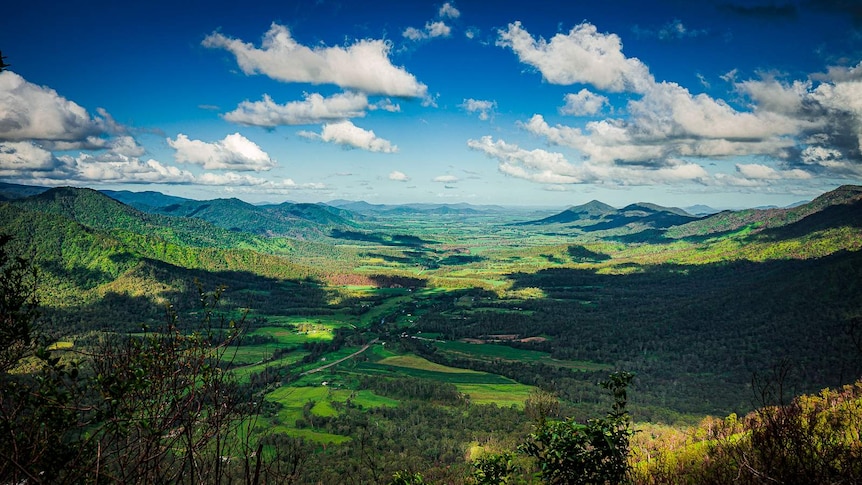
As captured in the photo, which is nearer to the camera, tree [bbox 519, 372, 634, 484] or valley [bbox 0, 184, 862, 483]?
tree [bbox 519, 372, 634, 484]

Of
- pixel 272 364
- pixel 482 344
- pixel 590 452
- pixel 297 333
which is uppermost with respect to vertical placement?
pixel 590 452

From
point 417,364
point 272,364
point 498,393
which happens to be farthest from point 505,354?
point 272,364

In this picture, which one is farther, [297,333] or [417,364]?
[297,333]

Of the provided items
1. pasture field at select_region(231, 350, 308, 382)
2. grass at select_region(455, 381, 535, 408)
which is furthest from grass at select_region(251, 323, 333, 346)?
grass at select_region(455, 381, 535, 408)

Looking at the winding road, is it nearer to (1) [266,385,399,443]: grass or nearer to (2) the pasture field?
(2) the pasture field

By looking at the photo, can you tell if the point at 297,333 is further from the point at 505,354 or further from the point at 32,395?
the point at 32,395

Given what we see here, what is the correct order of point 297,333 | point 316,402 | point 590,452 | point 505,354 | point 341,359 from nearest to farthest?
point 590,452 → point 316,402 → point 341,359 → point 505,354 → point 297,333

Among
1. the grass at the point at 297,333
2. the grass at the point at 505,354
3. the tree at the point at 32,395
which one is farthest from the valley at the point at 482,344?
the tree at the point at 32,395

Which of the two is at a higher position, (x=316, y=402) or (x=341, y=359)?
(x=316, y=402)

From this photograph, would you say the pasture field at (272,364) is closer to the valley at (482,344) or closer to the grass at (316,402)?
the valley at (482,344)

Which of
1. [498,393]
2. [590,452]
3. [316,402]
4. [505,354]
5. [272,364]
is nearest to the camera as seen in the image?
[590,452]

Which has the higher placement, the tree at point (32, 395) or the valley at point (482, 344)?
the tree at point (32, 395)

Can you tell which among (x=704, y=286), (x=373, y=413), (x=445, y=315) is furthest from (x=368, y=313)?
(x=704, y=286)
